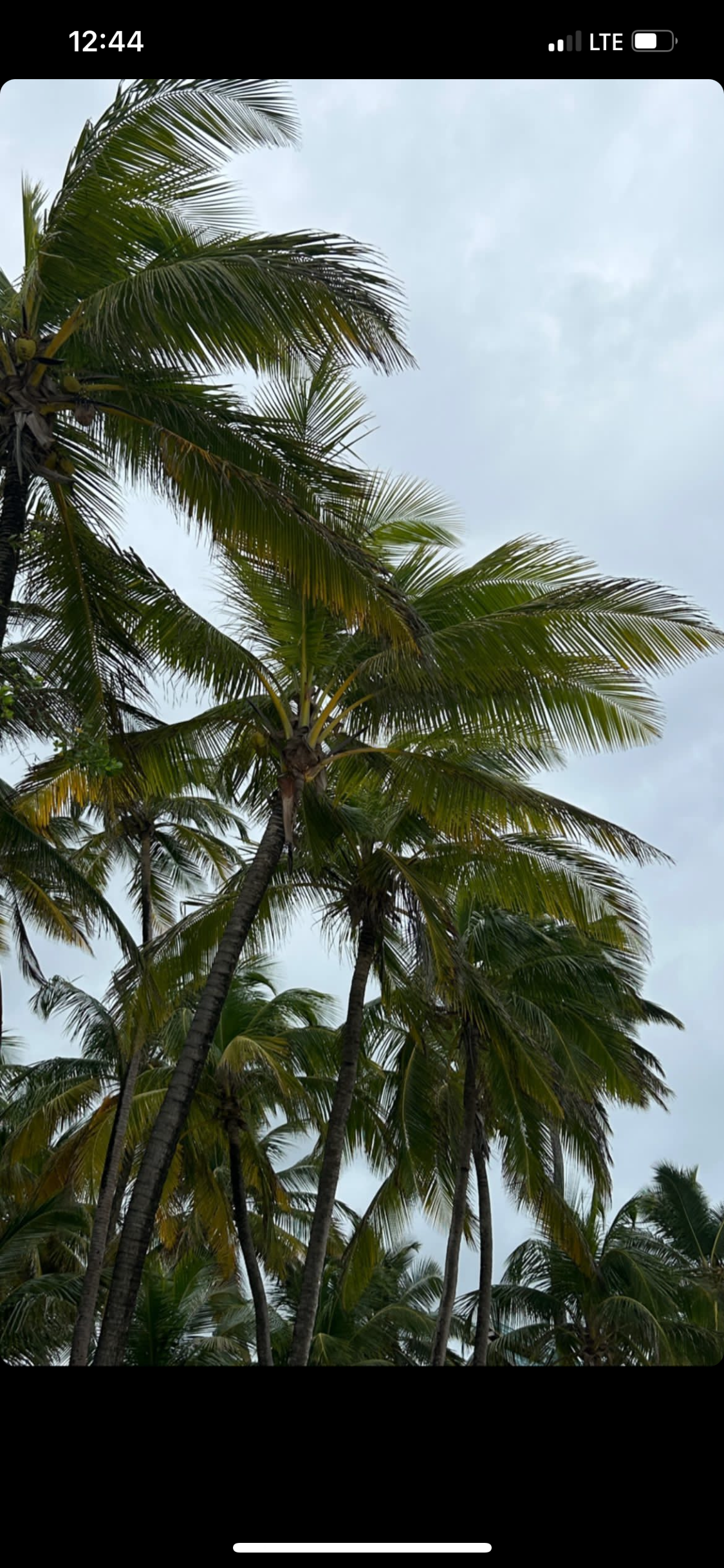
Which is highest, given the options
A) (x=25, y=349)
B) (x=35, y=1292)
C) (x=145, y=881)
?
(x=145, y=881)

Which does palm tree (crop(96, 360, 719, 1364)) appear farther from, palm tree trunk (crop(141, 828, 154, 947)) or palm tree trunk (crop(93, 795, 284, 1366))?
palm tree trunk (crop(141, 828, 154, 947))

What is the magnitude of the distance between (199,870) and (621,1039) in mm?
7447

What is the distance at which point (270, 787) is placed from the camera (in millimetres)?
10883

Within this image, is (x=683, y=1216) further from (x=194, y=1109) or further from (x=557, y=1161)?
(x=194, y=1109)

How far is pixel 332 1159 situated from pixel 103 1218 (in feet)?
12.8

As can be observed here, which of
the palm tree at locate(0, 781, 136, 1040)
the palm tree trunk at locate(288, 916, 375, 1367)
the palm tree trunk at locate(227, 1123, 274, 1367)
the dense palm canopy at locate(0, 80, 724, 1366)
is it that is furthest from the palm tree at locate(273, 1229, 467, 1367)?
the palm tree at locate(0, 781, 136, 1040)

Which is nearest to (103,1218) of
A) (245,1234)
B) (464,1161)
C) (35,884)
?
(245,1234)

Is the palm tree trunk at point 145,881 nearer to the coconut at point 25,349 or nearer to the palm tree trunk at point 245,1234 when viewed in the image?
the palm tree trunk at point 245,1234

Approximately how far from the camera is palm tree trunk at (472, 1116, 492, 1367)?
15680 mm

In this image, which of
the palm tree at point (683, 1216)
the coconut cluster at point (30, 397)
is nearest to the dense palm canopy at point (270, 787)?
the coconut cluster at point (30, 397)
